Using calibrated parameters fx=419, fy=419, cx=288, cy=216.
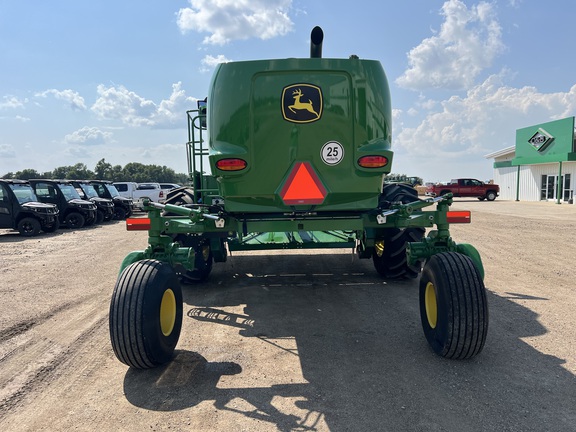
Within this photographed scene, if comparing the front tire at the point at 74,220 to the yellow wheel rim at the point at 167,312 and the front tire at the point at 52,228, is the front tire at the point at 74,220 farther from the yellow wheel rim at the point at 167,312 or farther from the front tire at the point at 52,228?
the yellow wheel rim at the point at 167,312

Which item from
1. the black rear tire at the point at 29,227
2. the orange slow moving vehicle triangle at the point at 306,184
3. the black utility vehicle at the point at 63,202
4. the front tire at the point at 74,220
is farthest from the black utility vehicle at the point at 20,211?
the orange slow moving vehicle triangle at the point at 306,184

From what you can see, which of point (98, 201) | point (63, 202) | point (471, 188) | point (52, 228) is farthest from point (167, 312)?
point (471, 188)

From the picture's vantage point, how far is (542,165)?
3247 cm

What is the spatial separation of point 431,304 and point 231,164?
2430mm

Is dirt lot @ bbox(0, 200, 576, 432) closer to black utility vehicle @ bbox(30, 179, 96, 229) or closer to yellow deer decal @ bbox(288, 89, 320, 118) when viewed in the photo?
yellow deer decal @ bbox(288, 89, 320, 118)

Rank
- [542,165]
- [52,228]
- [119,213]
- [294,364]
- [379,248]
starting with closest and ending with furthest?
[294,364], [379,248], [52,228], [119,213], [542,165]

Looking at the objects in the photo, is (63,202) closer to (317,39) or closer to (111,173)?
(317,39)

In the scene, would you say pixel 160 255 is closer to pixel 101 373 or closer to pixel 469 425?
pixel 101 373

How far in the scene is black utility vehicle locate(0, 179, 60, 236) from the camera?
46.5 ft

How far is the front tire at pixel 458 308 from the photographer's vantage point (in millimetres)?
3629

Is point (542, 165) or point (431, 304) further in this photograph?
point (542, 165)

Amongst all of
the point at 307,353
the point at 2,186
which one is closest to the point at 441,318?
the point at 307,353

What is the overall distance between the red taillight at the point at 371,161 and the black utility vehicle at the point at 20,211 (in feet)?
45.4

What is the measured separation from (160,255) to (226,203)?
2.94ft
